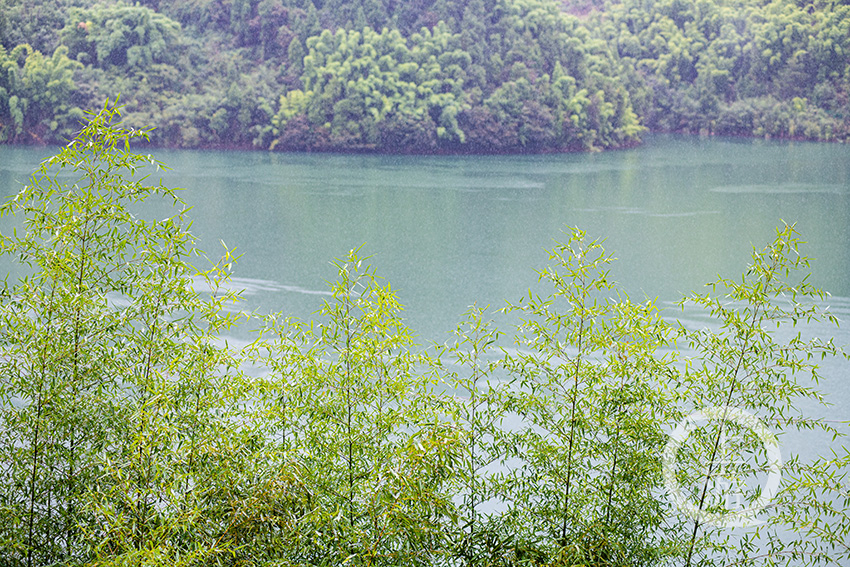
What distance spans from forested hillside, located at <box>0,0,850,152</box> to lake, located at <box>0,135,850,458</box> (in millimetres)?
1167

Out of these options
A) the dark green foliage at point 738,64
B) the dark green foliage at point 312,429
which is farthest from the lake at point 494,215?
the dark green foliage at point 312,429

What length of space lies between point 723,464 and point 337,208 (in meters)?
18.8

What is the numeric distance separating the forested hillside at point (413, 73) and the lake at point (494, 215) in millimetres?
1167

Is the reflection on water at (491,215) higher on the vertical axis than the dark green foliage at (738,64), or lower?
lower

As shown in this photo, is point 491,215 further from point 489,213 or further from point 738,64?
point 738,64

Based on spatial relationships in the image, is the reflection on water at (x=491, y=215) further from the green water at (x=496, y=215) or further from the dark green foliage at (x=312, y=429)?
the dark green foliage at (x=312, y=429)

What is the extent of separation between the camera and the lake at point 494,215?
1728 centimetres

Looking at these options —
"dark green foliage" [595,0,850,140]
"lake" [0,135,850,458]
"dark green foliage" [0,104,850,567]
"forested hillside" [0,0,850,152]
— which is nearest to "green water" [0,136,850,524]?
"lake" [0,135,850,458]

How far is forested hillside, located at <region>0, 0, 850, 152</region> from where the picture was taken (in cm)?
3002

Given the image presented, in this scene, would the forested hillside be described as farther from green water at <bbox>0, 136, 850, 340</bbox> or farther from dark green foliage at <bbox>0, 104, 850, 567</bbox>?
dark green foliage at <bbox>0, 104, 850, 567</bbox>

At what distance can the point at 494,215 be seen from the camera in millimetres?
22656

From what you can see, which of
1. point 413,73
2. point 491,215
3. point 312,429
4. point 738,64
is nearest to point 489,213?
point 491,215

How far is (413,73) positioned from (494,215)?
11.1 metres

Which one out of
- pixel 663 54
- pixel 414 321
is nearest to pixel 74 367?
pixel 414 321
